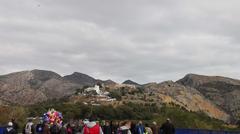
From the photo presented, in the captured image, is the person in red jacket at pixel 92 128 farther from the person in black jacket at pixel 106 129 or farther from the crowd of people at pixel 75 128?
the person in black jacket at pixel 106 129

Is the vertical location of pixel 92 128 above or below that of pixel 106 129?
below

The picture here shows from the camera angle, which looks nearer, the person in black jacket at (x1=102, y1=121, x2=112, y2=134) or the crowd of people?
the crowd of people

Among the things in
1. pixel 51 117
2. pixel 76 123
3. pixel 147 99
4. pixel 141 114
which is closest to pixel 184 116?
pixel 141 114

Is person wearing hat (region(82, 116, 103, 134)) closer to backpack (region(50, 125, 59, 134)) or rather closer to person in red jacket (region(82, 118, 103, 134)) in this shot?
person in red jacket (region(82, 118, 103, 134))

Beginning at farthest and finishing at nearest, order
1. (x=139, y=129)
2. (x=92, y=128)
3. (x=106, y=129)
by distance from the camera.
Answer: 1. (x=106, y=129)
2. (x=139, y=129)
3. (x=92, y=128)

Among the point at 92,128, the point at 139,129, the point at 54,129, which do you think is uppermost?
the point at 54,129

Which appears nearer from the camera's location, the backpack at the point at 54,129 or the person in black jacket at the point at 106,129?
the backpack at the point at 54,129

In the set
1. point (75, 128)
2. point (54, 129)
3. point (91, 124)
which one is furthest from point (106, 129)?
point (91, 124)

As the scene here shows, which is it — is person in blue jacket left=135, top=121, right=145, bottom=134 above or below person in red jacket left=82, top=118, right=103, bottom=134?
above

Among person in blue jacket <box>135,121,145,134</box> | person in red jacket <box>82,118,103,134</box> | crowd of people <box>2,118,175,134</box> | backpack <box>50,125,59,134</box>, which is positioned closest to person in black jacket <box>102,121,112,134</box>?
crowd of people <box>2,118,175,134</box>

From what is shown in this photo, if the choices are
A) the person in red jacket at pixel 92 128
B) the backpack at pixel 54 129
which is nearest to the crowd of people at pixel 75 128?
the backpack at pixel 54 129

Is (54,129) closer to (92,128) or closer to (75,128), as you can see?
(75,128)

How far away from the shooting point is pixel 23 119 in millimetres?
73500

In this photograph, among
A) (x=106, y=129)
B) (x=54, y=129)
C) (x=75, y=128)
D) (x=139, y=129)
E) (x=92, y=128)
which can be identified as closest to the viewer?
(x=92, y=128)
